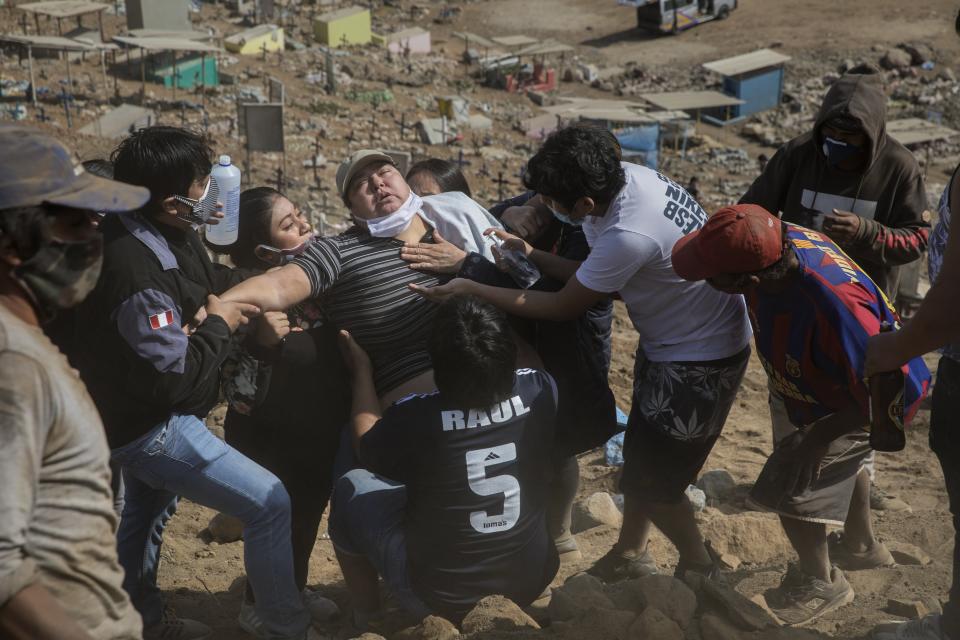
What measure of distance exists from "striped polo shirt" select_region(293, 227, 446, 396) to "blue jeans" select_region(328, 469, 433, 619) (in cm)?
35

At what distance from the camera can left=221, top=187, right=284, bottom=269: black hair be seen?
3.80 meters

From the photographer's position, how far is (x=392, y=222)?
3.74 metres

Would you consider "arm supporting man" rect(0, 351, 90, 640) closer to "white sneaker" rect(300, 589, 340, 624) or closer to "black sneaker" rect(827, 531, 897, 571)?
"white sneaker" rect(300, 589, 340, 624)

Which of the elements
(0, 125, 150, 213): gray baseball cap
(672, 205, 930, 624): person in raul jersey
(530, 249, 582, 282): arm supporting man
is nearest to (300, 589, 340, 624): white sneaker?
(530, 249, 582, 282): arm supporting man

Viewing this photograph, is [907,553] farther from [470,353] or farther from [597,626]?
[470,353]

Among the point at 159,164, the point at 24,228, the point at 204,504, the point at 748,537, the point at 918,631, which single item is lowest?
the point at 748,537

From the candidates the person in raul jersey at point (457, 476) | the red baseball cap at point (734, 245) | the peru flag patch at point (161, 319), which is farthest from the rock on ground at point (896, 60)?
the peru flag patch at point (161, 319)

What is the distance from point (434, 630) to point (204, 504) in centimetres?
88

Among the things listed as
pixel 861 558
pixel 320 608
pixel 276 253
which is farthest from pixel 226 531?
pixel 861 558

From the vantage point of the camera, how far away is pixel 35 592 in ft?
6.26

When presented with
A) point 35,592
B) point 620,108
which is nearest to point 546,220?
point 35,592

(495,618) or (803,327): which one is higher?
(803,327)

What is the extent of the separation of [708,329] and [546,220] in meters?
0.90

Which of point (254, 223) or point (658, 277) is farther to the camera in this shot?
point (254, 223)
